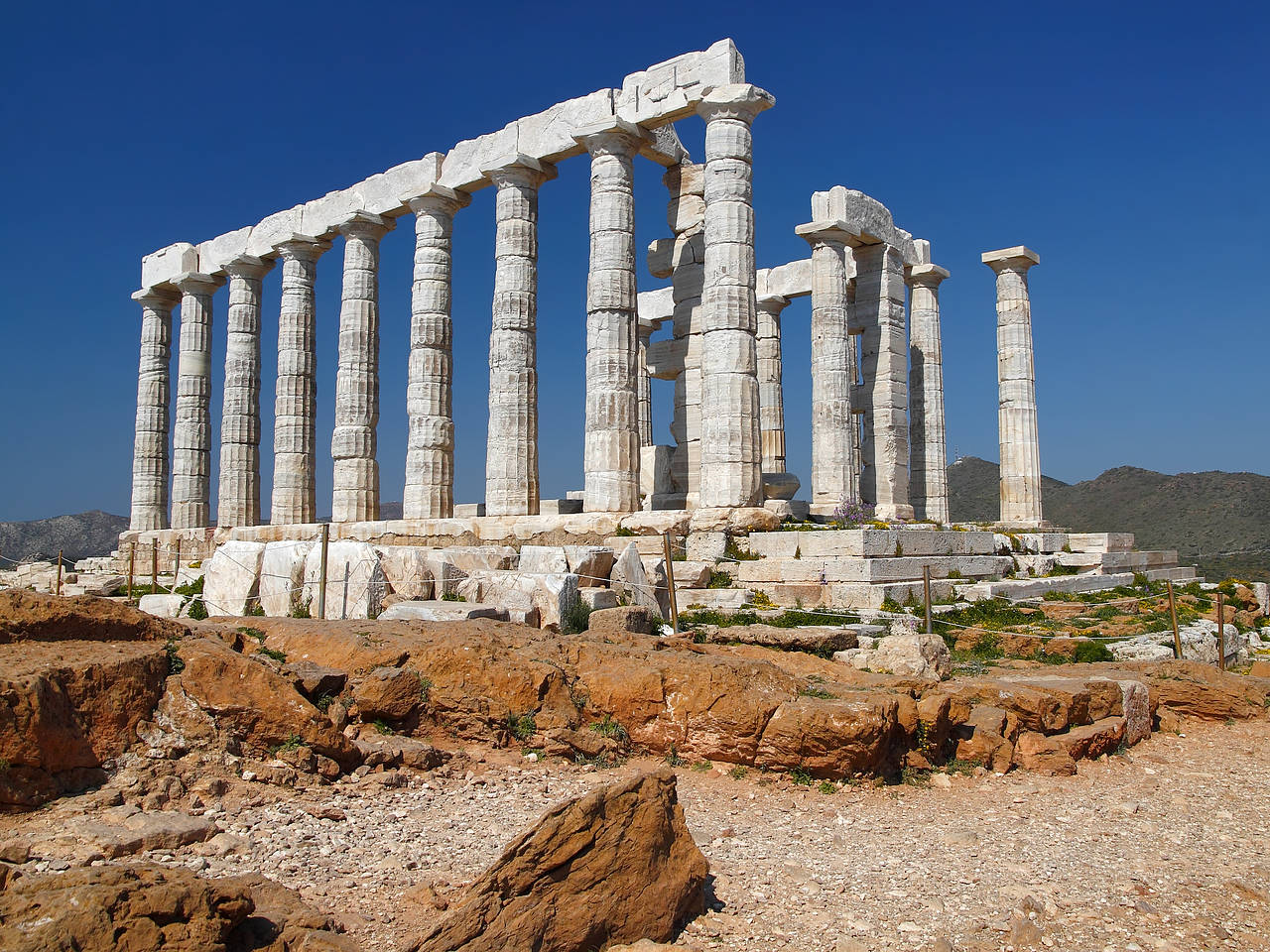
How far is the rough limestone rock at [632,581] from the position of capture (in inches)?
515

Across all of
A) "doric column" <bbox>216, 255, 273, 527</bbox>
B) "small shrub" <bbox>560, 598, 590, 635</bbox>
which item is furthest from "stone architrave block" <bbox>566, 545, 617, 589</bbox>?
"doric column" <bbox>216, 255, 273, 527</bbox>

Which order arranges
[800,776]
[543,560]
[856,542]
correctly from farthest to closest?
1. [856,542]
2. [543,560]
3. [800,776]

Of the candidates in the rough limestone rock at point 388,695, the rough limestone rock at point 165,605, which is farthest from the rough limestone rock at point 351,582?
the rough limestone rock at point 388,695

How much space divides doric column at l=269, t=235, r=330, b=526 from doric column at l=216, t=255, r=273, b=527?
1.79 metres

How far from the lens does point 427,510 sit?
22.4m

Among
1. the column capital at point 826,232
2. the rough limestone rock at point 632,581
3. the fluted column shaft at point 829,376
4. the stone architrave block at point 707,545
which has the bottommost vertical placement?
the rough limestone rock at point 632,581

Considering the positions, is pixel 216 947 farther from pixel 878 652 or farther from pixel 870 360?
pixel 870 360

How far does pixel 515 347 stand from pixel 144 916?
1834cm

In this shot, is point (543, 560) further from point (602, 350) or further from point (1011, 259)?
point (1011, 259)

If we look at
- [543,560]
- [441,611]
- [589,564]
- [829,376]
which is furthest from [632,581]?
[829,376]

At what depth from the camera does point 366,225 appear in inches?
973

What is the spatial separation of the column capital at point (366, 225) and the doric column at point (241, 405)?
427cm

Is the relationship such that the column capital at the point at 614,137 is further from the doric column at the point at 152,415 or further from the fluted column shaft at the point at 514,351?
the doric column at the point at 152,415

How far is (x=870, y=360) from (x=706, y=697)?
17952 mm
